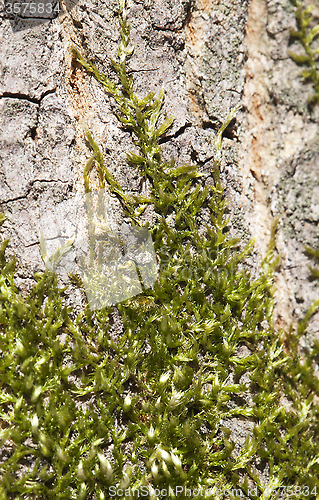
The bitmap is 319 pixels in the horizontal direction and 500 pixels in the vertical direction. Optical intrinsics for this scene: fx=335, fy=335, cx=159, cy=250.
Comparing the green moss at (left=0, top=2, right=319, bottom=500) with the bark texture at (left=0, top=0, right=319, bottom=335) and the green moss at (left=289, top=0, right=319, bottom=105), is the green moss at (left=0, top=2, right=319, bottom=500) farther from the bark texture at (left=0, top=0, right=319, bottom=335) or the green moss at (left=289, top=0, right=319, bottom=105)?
the green moss at (left=289, top=0, right=319, bottom=105)

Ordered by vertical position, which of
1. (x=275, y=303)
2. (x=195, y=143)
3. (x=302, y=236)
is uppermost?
(x=195, y=143)

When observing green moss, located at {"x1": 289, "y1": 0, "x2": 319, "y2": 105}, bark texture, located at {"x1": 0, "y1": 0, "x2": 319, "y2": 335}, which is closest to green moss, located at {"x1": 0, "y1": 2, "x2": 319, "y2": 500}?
bark texture, located at {"x1": 0, "y1": 0, "x2": 319, "y2": 335}

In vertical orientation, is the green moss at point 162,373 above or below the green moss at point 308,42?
below

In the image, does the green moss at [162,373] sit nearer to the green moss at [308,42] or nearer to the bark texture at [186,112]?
the bark texture at [186,112]

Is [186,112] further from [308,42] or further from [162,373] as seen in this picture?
[162,373]

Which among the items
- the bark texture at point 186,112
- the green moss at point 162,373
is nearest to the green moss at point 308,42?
the bark texture at point 186,112

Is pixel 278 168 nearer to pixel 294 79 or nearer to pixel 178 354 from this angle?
pixel 294 79

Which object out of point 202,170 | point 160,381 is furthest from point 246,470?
point 202,170
